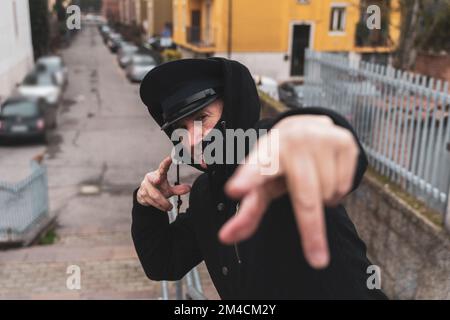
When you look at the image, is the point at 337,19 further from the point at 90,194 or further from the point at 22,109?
the point at 90,194

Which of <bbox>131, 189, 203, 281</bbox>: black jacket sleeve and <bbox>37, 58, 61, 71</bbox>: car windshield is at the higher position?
<bbox>37, 58, 61, 71</bbox>: car windshield

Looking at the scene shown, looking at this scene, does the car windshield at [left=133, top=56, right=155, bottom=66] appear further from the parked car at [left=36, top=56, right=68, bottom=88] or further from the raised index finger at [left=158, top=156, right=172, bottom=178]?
the raised index finger at [left=158, top=156, right=172, bottom=178]

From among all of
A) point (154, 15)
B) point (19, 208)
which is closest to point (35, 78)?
point (19, 208)

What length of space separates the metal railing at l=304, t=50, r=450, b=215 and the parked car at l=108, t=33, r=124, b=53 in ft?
104

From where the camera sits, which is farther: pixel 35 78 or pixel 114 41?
pixel 114 41

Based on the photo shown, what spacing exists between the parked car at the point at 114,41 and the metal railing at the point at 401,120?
31679mm

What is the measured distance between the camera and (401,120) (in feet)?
16.9

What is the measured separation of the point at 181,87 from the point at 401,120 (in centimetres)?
430

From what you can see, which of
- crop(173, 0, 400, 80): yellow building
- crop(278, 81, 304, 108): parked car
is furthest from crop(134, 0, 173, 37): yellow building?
crop(278, 81, 304, 108): parked car

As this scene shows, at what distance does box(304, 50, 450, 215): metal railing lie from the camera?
4.46 m

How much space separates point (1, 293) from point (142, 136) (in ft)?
30.1

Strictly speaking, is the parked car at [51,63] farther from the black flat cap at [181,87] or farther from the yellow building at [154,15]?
the yellow building at [154,15]

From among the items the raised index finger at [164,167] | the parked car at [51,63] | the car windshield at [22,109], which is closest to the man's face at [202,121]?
the raised index finger at [164,167]

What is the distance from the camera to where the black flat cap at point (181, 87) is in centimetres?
124
